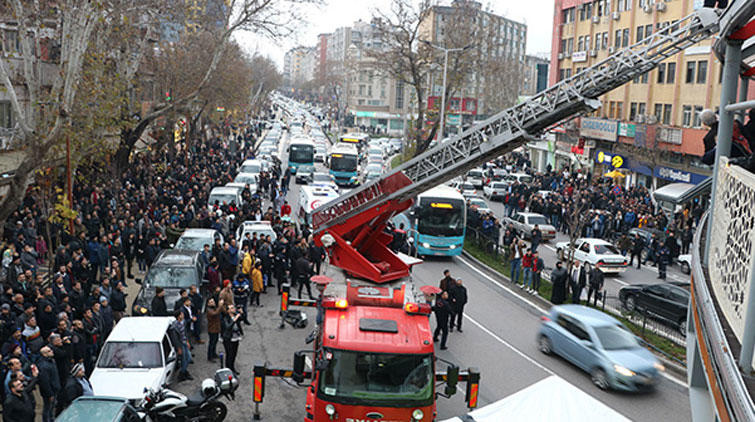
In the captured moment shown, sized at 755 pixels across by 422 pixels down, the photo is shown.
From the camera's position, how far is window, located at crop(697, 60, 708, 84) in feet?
131

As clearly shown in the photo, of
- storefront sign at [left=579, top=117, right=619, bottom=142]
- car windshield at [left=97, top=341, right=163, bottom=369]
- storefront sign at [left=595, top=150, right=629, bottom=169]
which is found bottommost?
car windshield at [left=97, top=341, right=163, bottom=369]

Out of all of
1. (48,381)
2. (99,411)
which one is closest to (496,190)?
(48,381)

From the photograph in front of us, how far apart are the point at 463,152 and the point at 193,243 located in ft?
39.1

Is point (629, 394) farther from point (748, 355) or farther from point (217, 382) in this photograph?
point (748, 355)

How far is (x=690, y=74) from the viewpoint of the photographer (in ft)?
137

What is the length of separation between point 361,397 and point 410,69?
33.3m

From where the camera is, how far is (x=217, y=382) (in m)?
11.3

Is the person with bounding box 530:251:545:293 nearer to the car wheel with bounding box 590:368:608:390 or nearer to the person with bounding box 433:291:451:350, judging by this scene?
the person with bounding box 433:291:451:350

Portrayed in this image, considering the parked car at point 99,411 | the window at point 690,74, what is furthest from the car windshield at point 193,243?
the window at point 690,74

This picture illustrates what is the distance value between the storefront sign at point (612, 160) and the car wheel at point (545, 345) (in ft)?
91.6

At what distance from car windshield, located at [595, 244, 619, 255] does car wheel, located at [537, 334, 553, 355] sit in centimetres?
1125

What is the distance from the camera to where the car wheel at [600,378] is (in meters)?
14.3

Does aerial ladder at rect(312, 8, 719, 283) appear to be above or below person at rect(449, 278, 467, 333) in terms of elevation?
above

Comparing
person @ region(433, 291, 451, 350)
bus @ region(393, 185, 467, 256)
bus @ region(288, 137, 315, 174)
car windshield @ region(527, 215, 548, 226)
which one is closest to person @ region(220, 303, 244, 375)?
person @ region(433, 291, 451, 350)
